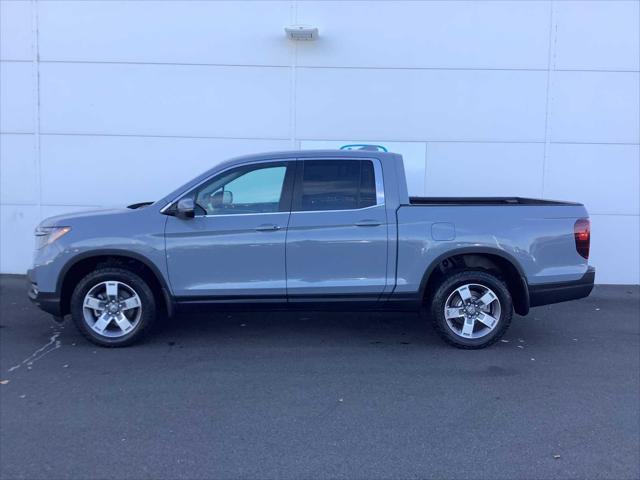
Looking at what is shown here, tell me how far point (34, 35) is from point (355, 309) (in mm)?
6687

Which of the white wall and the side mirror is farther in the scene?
the white wall

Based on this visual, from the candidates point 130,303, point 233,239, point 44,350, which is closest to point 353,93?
point 233,239

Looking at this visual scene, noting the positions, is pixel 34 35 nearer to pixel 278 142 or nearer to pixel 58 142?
pixel 58 142

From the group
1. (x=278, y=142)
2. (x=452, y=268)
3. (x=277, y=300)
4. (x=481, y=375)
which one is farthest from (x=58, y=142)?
(x=481, y=375)

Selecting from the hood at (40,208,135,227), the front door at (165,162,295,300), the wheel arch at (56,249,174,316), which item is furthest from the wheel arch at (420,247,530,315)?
the hood at (40,208,135,227)

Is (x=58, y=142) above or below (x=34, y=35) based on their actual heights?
below

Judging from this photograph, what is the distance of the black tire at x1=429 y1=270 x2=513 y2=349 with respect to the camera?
588 cm

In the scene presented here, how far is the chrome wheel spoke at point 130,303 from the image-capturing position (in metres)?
5.90

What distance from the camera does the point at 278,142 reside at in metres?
9.21

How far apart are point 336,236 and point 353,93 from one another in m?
3.93

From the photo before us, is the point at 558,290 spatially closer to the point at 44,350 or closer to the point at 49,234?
the point at 49,234

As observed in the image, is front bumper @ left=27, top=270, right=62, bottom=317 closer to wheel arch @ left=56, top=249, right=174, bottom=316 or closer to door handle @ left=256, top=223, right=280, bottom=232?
wheel arch @ left=56, top=249, right=174, bottom=316

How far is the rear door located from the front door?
123mm

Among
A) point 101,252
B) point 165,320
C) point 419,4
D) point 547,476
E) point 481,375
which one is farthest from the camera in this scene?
point 419,4
